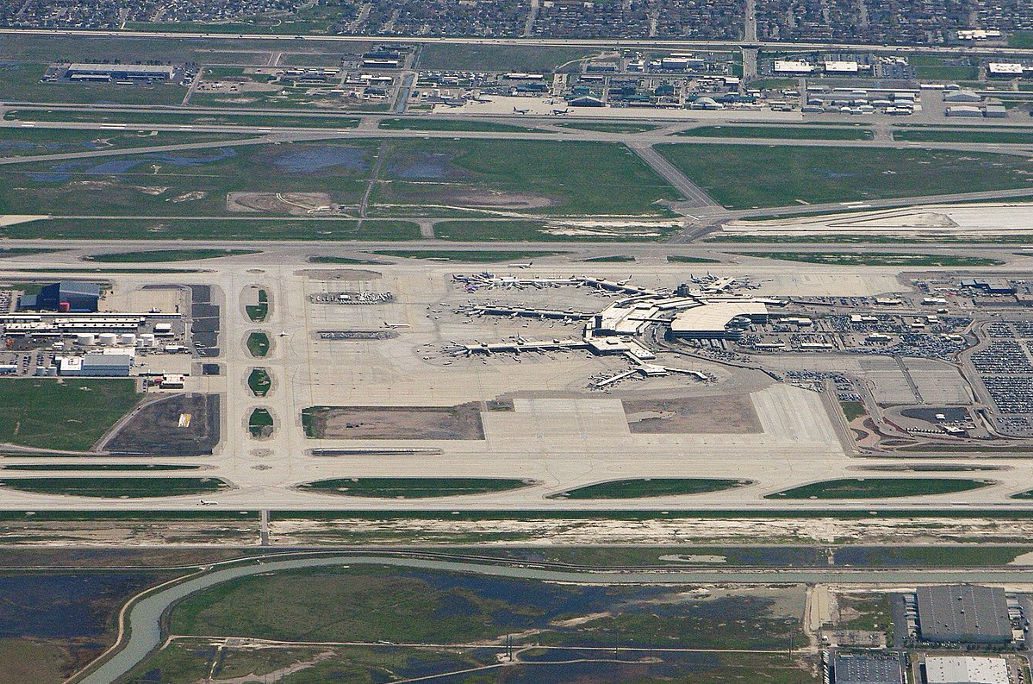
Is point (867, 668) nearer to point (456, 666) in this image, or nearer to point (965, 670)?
point (965, 670)

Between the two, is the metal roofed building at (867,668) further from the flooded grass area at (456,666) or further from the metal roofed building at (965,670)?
the metal roofed building at (965,670)

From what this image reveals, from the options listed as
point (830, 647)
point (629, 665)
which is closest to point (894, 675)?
point (830, 647)

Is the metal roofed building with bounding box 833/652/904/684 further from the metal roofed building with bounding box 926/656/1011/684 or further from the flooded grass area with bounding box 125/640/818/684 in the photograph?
the metal roofed building with bounding box 926/656/1011/684

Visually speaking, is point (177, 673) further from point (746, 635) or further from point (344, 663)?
point (746, 635)

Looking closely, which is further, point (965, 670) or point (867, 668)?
point (867, 668)

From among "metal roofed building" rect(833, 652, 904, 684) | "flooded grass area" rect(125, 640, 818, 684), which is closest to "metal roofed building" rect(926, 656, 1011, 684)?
"metal roofed building" rect(833, 652, 904, 684)

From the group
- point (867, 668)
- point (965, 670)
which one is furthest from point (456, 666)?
point (965, 670)
